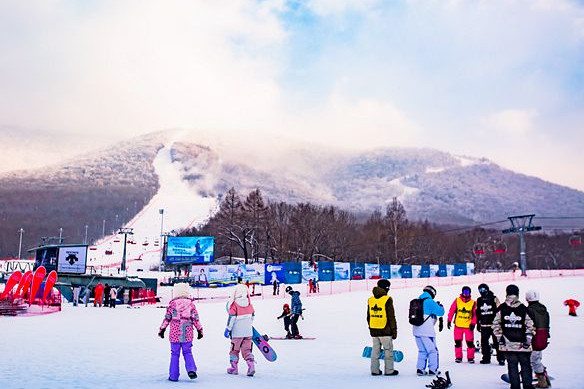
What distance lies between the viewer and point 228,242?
82875 mm

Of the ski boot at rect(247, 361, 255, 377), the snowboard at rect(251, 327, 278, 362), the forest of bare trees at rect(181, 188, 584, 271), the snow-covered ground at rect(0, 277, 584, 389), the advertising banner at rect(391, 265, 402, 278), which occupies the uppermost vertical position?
the forest of bare trees at rect(181, 188, 584, 271)

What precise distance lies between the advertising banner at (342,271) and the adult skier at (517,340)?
127 ft

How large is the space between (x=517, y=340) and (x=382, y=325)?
2519 mm

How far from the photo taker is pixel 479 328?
1134cm

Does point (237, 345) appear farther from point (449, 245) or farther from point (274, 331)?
point (449, 245)

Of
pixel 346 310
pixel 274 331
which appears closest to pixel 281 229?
pixel 346 310

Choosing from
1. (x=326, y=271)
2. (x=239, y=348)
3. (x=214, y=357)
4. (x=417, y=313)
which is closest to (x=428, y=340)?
(x=417, y=313)

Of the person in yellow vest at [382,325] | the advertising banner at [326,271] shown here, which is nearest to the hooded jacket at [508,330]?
the person in yellow vest at [382,325]

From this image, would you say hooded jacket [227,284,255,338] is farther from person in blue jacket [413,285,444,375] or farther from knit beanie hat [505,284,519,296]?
knit beanie hat [505,284,519,296]

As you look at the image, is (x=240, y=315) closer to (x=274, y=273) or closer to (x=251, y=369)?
(x=251, y=369)

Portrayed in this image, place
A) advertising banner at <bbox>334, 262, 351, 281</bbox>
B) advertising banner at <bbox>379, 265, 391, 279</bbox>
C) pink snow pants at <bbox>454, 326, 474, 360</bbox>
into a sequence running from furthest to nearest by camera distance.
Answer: advertising banner at <bbox>379, 265, 391, 279</bbox> → advertising banner at <bbox>334, 262, 351, 281</bbox> → pink snow pants at <bbox>454, 326, 474, 360</bbox>

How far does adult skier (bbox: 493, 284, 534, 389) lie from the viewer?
7461 millimetres

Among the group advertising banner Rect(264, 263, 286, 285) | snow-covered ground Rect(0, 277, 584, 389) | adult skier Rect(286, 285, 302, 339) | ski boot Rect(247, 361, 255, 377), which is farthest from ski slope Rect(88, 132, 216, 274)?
ski boot Rect(247, 361, 255, 377)

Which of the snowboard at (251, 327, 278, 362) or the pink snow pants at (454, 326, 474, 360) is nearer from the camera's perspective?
the snowboard at (251, 327, 278, 362)
